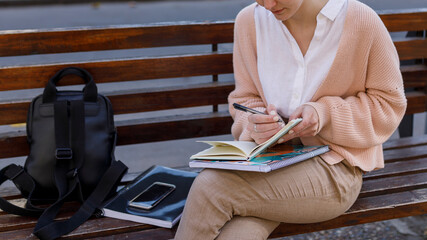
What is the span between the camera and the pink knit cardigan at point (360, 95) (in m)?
2.16

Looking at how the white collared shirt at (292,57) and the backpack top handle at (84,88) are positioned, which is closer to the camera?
the white collared shirt at (292,57)

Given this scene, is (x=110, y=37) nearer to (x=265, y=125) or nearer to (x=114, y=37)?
(x=114, y=37)

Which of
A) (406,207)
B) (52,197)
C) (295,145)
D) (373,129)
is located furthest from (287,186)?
(52,197)

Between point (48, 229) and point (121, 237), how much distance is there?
287 mm

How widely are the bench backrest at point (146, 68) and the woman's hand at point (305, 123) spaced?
95cm

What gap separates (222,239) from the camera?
1.92 m

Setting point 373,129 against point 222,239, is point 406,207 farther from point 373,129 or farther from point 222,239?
point 222,239

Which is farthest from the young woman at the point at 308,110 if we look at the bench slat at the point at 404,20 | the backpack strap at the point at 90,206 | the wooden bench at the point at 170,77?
the bench slat at the point at 404,20

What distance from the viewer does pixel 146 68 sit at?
2.92 metres

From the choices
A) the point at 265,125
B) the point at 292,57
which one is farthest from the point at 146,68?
Answer: the point at 265,125

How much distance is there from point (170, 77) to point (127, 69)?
25 cm

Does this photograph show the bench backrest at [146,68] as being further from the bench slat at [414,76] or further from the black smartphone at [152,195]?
the black smartphone at [152,195]

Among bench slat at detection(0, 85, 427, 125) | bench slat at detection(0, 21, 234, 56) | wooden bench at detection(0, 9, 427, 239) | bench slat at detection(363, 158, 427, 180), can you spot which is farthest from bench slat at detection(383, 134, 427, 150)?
bench slat at detection(0, 21, 234, 56)

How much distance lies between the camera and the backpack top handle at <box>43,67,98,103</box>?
2578mm
